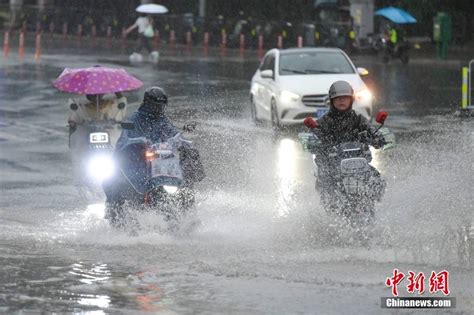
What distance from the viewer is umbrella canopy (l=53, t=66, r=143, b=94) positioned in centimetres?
1522

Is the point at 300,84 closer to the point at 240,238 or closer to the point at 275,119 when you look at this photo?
the point at 275,119

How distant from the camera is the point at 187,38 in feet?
178

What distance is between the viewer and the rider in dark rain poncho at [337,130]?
11.9 m

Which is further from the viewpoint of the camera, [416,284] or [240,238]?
[240,238]

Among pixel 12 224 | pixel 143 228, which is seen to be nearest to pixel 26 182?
pixel 12 224

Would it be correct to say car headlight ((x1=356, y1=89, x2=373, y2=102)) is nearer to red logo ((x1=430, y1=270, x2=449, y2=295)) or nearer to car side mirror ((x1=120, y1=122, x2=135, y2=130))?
car side mirror ((x1=120, y1=122, x2=135, y2=130))

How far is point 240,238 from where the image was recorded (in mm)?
12172

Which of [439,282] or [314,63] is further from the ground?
[314,63]

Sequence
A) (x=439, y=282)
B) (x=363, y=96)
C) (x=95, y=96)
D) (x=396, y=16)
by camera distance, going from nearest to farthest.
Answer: (x=439, y=282) → (x=95, y=96) → (x=363, y=96) → (x=396, y=16)

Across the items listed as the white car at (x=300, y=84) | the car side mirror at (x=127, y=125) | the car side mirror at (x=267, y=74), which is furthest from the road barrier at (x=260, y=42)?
the car side mirror at (x=127, y=125)

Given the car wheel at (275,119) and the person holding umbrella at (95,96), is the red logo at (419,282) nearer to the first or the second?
the person holding umbrella at (95,96)

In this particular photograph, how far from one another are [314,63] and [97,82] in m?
9.35

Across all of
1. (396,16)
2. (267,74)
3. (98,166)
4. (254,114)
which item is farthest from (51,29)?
(98,166)

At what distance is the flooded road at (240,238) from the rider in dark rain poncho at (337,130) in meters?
0.49
